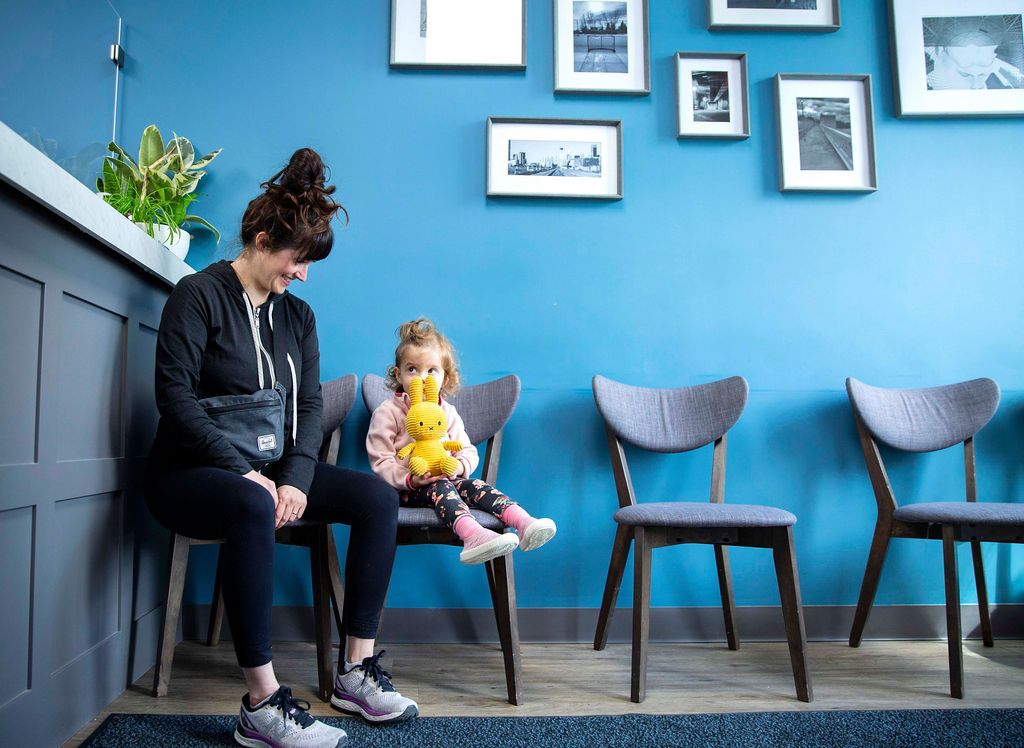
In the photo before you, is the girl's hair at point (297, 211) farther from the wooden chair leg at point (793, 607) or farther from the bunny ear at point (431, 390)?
the wooden chair leg at point (793, 607)

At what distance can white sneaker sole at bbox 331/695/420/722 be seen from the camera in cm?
133

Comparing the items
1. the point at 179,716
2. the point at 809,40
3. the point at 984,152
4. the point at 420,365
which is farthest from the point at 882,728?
the point at 809,40

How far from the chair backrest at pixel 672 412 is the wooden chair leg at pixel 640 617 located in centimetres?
44

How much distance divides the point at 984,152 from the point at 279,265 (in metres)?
2.24

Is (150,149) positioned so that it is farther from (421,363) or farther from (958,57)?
(958,57)

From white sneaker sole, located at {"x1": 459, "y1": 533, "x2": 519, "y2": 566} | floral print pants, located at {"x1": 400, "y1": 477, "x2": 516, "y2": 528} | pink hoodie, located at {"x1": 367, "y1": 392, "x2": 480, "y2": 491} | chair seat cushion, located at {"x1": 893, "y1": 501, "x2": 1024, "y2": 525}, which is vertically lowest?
white sneaker sole, located at {"x1": 459, "y1": 533, "x2": 519, "y2": 566}

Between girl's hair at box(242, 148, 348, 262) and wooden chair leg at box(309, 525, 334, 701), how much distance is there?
634 mm

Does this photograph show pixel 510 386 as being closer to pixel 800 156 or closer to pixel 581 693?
pixel 581 693

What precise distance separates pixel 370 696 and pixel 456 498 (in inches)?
17.0

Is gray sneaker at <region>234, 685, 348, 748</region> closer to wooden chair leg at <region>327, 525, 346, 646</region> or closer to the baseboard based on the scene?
wooden chair leg at <region>327, 525, 346, 646</region>

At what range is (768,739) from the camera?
1273mm

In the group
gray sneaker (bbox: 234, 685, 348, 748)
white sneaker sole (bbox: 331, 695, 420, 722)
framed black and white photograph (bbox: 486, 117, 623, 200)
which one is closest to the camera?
gray sneaker (bbox: 234, 685, 348, 748)

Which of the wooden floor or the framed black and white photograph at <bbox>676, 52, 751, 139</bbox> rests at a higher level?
the framed black and white photograph at <bbox>676, 52, 751, 139</bbox>

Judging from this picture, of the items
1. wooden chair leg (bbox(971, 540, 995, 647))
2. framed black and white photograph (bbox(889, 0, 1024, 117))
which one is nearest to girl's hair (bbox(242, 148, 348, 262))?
framed black and white photograph (bbox(889, 0, 1024, 117))
